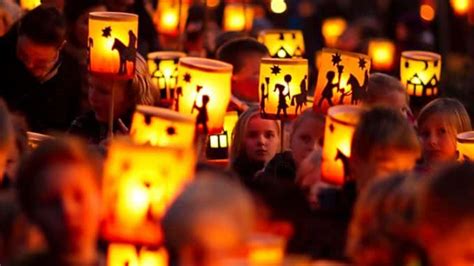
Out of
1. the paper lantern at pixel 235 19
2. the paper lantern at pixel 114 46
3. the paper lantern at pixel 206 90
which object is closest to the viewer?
the paper lantern at pixel 206 90

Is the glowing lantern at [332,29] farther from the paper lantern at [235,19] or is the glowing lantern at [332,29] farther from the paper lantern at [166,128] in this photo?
the paper lantern at [166,128]

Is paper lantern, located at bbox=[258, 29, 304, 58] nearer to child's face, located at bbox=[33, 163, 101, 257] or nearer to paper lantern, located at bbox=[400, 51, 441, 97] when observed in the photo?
paper lantern, located at bbox=[400, 51, 441, 97]

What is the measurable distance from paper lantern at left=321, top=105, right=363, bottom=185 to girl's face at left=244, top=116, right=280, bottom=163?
9.55 feet

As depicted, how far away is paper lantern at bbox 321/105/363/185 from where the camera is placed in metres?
9.63

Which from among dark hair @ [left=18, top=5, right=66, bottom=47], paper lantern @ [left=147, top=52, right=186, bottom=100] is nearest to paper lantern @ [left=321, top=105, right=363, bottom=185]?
dark hair @ [left=18, top=5, right=66, bottom=47]

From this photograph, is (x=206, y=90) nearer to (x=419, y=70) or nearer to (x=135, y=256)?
(x=135, y=256)

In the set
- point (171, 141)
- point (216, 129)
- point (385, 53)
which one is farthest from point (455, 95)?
point (171, 141)

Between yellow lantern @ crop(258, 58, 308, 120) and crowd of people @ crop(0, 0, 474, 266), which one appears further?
yellow lantern @ crop(258, 58, 308, 120)

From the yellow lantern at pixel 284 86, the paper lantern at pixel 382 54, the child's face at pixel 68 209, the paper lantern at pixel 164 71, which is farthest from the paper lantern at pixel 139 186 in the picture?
the paper lantern at pixel 382 54

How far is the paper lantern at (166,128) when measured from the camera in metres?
8.83

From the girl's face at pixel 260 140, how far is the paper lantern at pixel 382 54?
10371 millimetres

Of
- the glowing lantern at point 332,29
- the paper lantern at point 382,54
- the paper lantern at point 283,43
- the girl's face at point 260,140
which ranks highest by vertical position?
the paper lantern at point 283,43

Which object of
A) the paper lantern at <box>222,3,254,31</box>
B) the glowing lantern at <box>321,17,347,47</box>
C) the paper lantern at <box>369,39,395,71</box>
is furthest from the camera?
the glowing lantern at <box>321,17,347,47</box>

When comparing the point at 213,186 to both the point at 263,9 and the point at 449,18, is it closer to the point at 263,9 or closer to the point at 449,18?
the point at 449,18
